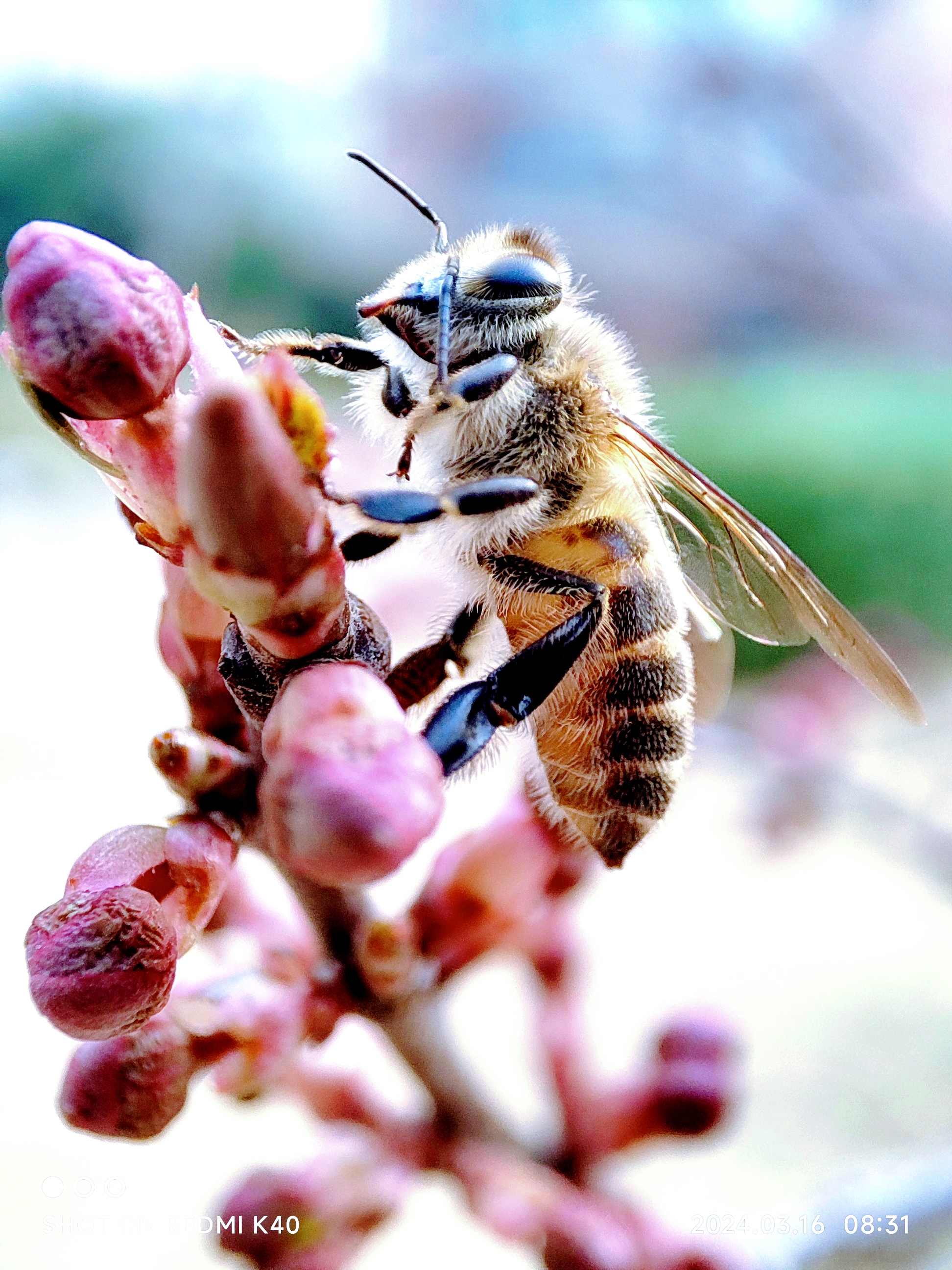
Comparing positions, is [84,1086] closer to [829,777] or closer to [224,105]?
[829,777]

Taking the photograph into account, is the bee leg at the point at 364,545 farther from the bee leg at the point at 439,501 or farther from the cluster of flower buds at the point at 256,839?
the cluster of flower buds at the point at 256,839

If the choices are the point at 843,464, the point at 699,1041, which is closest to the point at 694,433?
the point at 843,464

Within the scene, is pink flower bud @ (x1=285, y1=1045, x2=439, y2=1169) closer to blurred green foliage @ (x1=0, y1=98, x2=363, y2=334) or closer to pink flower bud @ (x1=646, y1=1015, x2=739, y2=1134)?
pink flower bud @ (x1=646, y1=1015, x2=739, y2=1134)

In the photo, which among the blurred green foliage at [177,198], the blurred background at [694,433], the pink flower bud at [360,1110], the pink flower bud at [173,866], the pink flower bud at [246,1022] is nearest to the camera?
the pink flower bud at [173,866]

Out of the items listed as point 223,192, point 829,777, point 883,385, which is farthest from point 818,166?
point 829,777

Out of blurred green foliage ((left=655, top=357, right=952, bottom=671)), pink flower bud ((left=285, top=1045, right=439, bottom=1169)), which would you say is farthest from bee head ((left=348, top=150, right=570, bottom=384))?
blurred green foliage ((left=655, top=357, right=952, bottom=671))

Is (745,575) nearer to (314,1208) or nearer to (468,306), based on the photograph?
(468,306)

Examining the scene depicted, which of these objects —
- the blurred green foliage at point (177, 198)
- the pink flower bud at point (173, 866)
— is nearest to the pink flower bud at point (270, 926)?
the pink flower bud at point (173, 866)
